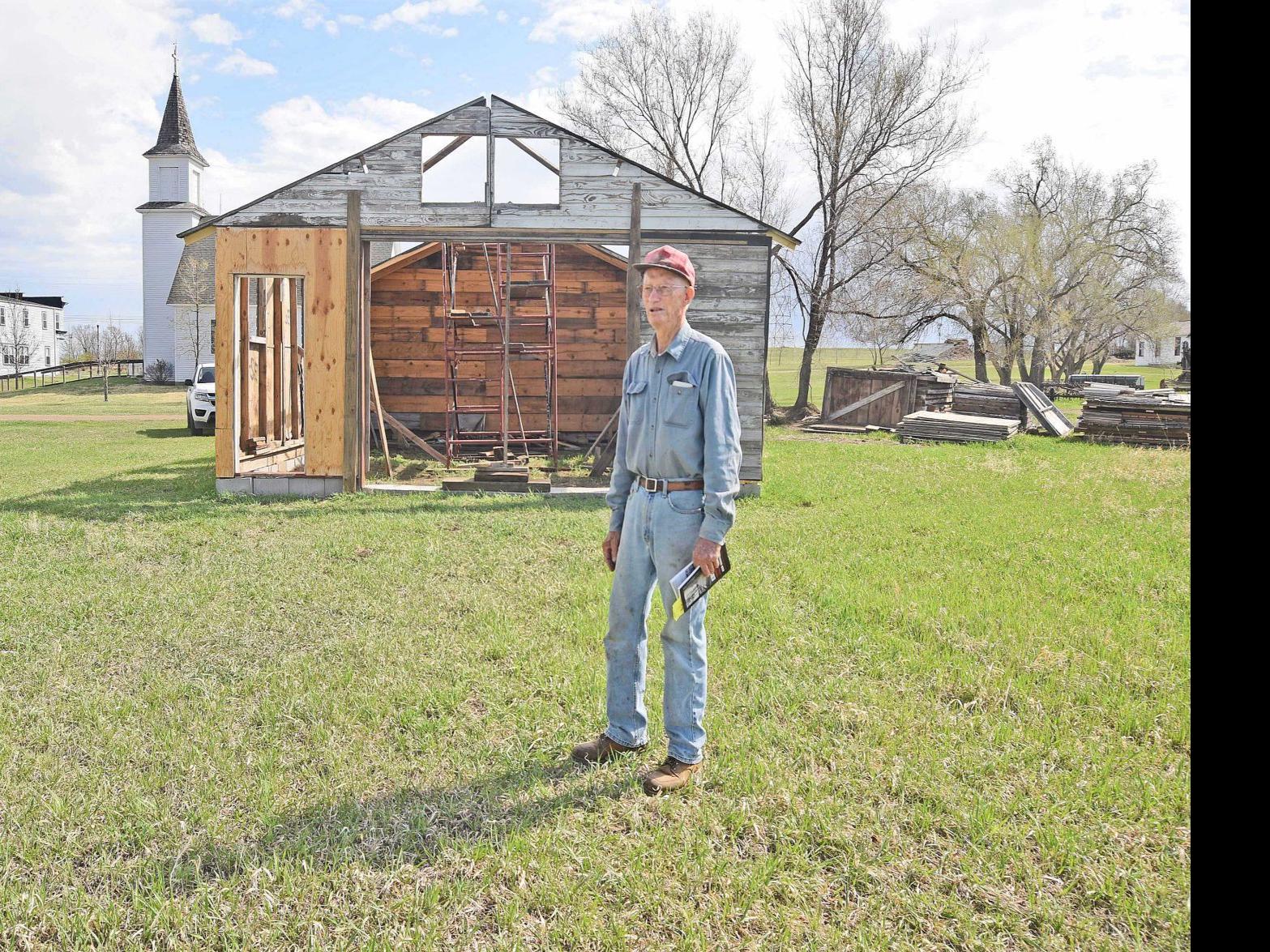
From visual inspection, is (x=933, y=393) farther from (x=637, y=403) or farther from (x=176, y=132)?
(x=176, y=132)

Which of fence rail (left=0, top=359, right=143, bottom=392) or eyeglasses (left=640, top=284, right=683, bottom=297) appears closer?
eyeglasses (left=640, top=284, right=683, bottom=297)

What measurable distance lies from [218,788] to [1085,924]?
3526 millimetres

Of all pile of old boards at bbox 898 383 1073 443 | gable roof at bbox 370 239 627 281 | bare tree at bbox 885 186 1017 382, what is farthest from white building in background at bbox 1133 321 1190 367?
gable roof at bbox 370 239 627 281

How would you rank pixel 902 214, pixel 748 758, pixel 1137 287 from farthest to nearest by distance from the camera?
pixel 1137 287
pixel 902 214
pixel 748 758

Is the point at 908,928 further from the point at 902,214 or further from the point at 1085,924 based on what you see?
the point at 902,214

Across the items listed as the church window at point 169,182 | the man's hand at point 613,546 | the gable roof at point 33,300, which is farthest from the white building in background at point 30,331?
the man's hand at point 613,546

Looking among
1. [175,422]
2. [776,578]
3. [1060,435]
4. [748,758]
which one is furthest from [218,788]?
[175,422]

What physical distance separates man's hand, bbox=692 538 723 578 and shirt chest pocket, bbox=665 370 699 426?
0.54m

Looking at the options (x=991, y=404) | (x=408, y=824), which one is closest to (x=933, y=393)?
(x=991, y=404)

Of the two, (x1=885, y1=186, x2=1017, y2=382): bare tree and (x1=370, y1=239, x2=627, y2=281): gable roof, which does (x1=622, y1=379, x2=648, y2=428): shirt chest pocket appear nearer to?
(x1=370, y1=239, x2=627, y2=281): gable roof

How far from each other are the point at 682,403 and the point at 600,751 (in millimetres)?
1714

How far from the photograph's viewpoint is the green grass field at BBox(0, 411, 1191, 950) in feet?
10.8

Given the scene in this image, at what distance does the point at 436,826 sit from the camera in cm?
383

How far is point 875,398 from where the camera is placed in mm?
26688
